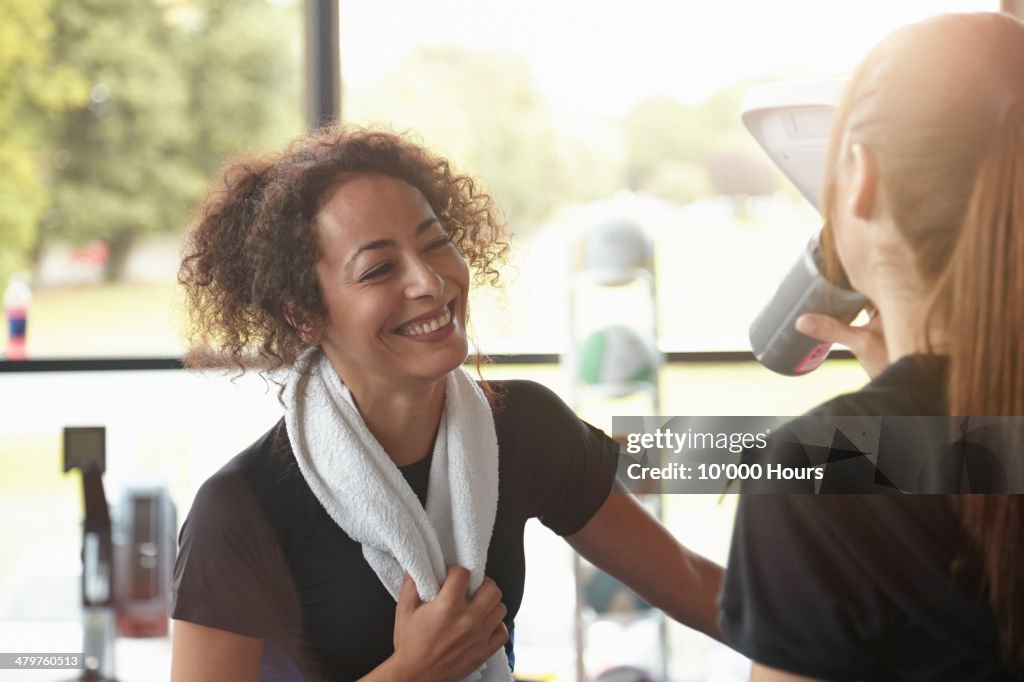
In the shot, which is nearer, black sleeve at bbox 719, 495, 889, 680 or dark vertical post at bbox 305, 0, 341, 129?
black sleeve at bbox 719, 495, 889, 680

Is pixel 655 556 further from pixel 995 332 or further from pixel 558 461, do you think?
pixel 995 332

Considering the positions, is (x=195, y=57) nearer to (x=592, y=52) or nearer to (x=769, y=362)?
(x=592, y=52)

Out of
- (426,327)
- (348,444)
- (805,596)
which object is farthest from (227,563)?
(805,596)

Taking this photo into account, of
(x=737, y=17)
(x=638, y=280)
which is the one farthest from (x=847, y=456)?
(x=737, y=17)

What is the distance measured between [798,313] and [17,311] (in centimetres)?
106

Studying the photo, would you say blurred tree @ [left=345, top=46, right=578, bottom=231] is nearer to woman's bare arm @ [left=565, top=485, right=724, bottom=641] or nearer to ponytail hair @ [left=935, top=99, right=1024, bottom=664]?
woman's bare arm @ [left=565, top=485, right=724, bottom=641]

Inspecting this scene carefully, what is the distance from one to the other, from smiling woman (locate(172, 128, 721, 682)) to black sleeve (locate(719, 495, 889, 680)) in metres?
0.29

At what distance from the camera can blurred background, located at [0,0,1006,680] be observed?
1189 mm

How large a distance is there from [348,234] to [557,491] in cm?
39

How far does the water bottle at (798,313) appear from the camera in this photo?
42.6 inches

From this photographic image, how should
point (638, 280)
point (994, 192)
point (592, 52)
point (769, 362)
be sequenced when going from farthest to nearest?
point (638, 280), point (592, 52), point (769, 362), point (994, 192)

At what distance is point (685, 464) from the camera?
117cm

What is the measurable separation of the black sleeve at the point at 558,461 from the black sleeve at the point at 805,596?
0.21m

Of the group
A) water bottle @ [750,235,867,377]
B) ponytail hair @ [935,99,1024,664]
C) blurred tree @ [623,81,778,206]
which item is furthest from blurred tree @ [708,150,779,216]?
ponytail hair @ [935,99,1024,664]
